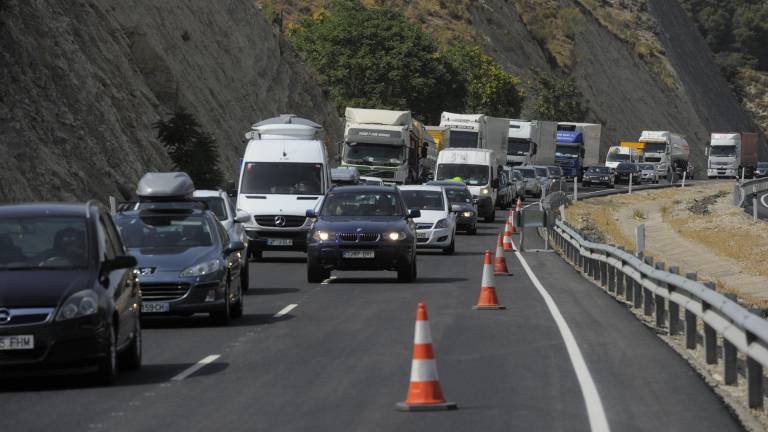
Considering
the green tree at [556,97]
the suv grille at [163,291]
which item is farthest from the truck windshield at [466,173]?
the green tree at [556,97]

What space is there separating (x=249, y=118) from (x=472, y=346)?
2208 inches

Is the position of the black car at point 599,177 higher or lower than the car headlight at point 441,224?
lower

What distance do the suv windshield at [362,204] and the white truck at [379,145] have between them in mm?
25967

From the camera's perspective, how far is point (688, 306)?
14273 millimetres

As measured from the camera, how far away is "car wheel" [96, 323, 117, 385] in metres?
12.1

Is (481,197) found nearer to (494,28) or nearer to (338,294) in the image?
(338,294)

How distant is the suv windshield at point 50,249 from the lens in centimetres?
1255

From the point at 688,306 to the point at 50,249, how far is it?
5.82 m

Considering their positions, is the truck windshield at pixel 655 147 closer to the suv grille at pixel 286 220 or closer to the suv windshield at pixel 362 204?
the suv grille at pixel 286 220

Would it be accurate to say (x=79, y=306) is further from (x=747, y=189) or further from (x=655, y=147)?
(x=655, y=147)

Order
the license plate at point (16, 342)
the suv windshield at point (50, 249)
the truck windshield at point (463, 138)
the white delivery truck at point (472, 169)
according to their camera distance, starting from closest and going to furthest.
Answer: the license plate at point (16, 342)
the suv windshield at point (50, 249)
the white delivery truck at point (472, 169)
the truck windshield at point (463, 138)

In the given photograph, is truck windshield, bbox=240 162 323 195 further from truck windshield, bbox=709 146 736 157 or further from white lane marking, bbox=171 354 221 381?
truck windshield, bbox=709 146 736 157

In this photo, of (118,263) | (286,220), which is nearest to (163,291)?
(118,263)

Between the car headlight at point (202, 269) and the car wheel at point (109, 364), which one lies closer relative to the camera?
the car wheel at point (109, 364)
